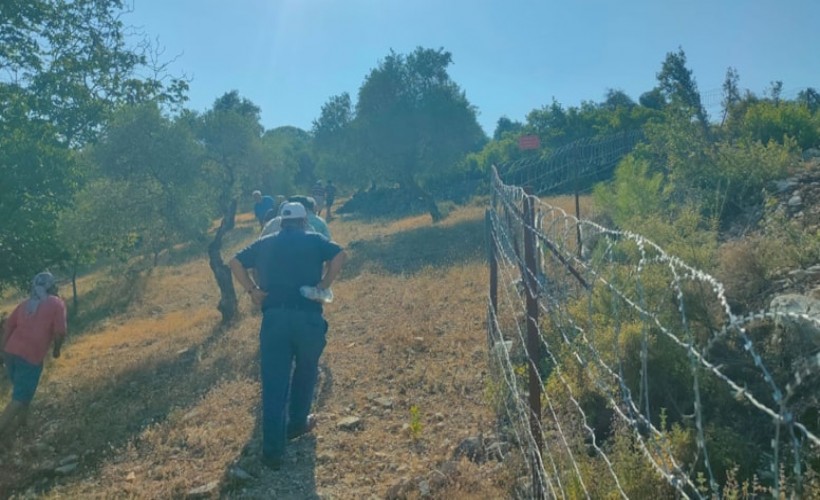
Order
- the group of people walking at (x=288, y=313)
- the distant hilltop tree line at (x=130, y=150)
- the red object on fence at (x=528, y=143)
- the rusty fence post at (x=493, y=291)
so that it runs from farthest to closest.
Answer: the red object on fence at (x=528, y=143), the distant hilltop tree line at (x=130, y=150), the rusty fence post at (x=493, y=291), the group of people walking at (x=288, y=313)

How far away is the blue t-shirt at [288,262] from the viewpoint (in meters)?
4.91

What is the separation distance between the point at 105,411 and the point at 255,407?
6.57 ft

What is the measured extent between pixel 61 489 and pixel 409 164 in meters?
22.6

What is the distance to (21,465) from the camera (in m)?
5.58

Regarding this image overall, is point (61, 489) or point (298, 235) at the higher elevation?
point (298, 235)

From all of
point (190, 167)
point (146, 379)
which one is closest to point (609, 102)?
point (190, 167)

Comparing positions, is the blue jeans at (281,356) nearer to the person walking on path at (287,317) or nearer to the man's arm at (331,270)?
the person walking on path at (287,317)

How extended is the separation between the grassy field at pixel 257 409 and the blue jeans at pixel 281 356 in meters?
0.32

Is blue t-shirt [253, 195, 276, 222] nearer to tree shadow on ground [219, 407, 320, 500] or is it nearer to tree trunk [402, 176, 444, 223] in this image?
tree shadow on ground [219, 407, 320, 500]

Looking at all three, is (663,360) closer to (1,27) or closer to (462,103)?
(1,27)

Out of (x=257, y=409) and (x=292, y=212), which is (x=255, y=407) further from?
(x=292, y=212)

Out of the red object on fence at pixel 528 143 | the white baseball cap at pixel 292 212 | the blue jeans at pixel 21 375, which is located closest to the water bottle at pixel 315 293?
the white baseball cap at pixel 292 212

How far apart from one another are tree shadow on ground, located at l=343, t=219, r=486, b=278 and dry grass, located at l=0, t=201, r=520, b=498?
5.59 ft

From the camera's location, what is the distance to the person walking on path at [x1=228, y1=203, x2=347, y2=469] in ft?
15.8
